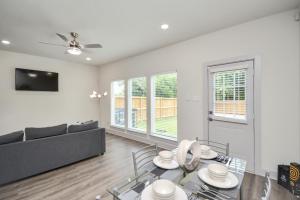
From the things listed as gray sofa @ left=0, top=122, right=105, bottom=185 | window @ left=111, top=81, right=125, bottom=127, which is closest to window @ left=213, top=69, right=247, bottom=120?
gray sofa @ left=0, top=122, right=105, bottom=185

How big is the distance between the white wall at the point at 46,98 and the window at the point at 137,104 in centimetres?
206

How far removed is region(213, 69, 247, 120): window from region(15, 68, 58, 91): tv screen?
516cm

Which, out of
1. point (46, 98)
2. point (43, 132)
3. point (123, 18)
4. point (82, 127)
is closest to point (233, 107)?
point (123, 18)

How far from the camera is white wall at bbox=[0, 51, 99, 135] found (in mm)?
4309

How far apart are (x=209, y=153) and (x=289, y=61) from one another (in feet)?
6.87

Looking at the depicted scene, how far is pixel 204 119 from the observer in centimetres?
327

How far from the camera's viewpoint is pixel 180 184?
1186mm

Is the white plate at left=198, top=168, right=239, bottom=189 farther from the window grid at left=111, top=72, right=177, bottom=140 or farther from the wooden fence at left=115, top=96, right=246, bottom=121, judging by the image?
the window grid at left=111, top=72, right=177, bottom=140

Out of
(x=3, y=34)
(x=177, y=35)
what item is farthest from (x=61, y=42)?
(x=177, y=35)

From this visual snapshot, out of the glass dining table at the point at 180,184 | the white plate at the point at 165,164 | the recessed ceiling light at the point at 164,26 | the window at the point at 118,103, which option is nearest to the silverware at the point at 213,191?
the glass dining table at the point at 180,184

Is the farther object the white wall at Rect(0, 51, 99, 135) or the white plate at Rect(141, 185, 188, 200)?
the white wall at Rect(0, 51, 99, 135)

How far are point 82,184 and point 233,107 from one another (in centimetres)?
308

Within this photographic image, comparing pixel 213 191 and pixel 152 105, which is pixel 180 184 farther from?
pixel 152 105

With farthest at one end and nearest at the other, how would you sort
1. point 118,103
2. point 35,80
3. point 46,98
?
1. point 118,103
2. point 46,98
3. point 35,80
